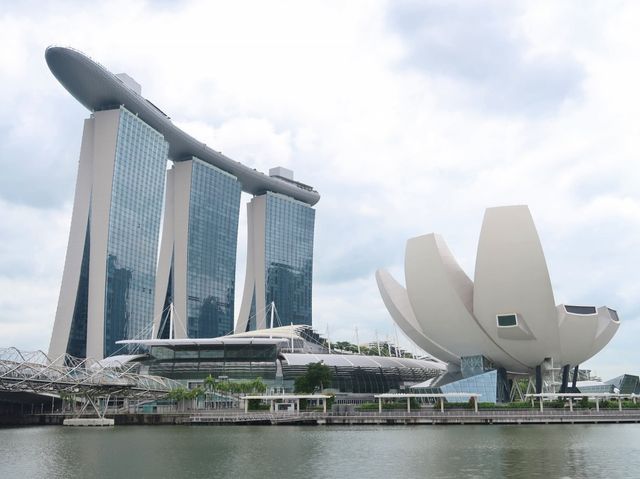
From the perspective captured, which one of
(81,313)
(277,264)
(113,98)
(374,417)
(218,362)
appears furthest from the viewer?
(277,264)

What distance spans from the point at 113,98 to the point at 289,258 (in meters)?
58.0

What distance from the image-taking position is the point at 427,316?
73438 mm

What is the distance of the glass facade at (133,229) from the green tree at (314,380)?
3065cm

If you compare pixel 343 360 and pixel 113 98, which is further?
pixel 113 98

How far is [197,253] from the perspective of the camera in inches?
4852

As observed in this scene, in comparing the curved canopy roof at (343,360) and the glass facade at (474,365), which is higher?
the curved canopy roof at (343,360)

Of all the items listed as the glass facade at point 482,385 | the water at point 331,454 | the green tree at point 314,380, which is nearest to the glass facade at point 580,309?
the glass facade at point 482,385

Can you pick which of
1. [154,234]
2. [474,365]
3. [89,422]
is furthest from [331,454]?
[154,234]

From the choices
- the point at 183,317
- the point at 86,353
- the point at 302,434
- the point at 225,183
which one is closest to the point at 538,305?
the point at 302,434

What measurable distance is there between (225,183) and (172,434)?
84.1 metres

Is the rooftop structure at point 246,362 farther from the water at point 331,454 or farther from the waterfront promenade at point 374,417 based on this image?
the water at point 331,454

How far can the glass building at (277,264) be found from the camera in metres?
141

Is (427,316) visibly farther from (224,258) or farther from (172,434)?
(224,258)

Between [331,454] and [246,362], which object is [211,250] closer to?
[246,362]
